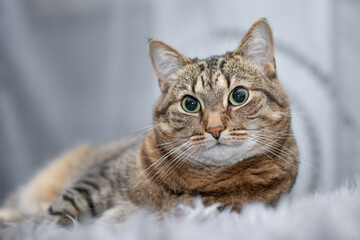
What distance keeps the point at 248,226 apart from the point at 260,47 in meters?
0.55

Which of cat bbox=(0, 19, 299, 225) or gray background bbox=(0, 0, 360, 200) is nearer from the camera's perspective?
cat bbox=(0, 19, 299, 225)

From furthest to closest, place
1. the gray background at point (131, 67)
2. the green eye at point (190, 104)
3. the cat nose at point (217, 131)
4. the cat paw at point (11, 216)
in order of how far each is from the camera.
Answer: the gray background at point (131, 67), the cat paw at point (11, 216), the green eye at point (190, 104), the cat nose at point (217, 131)

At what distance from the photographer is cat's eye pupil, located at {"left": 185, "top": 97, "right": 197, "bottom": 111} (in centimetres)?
94

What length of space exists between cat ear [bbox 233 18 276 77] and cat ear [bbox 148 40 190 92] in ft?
0.60

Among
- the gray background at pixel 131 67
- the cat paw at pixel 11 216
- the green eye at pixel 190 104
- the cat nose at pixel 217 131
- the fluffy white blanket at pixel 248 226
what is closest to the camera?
the fluffy white blanket at pixel 248 226

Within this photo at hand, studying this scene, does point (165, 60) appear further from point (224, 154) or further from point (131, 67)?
point (131, 67)

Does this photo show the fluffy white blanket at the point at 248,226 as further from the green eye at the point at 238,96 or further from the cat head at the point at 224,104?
the green eye at the point at 238,96

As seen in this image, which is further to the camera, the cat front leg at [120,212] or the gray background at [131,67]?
the gray background at [131,67]

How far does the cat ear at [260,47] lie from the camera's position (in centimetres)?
92

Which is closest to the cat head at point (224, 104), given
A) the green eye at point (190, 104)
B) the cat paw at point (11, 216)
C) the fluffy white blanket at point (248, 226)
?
the green eye at point (190, 104)

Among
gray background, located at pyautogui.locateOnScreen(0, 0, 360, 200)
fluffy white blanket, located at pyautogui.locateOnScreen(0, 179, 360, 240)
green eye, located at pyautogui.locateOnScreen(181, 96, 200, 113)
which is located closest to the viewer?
Answer: fluffy white blanket, located at pyautogui.locateOnScreen(0, 179, 360, 240)

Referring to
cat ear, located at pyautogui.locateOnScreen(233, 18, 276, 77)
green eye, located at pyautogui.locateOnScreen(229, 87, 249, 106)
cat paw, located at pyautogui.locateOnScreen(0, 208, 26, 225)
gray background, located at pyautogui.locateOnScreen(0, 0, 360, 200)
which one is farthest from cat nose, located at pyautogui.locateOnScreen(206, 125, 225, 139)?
cat paw, located at pyautogui.locateOnScreen(0, 208, 26, 225)

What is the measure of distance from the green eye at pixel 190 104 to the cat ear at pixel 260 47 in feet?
0.68

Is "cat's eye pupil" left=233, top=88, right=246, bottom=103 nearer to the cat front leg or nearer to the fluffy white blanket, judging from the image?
the fluffy white blanket
